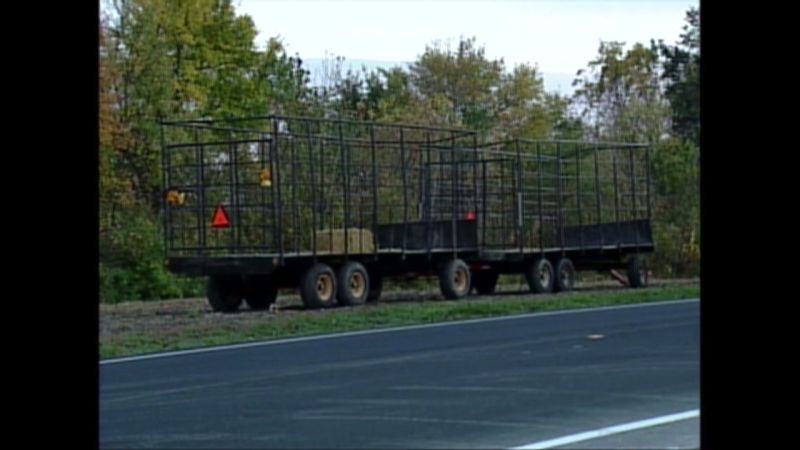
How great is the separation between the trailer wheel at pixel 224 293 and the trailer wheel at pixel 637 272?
3.89 m

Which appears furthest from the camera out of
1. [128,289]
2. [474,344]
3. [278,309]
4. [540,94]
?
[278,309]

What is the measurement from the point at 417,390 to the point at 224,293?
384 cm

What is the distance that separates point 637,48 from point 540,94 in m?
0.86

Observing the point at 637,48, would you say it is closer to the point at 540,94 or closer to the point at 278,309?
the point at 540,94

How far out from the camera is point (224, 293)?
12.0 meters

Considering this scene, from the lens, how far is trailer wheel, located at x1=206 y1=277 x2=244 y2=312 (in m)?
11.6

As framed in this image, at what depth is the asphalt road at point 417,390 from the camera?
6.97 metres

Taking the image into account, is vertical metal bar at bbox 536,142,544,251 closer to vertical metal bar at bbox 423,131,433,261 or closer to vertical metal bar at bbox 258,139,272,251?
vertical metal bar at bbox 423,131,433,261

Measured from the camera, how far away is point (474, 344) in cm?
1095

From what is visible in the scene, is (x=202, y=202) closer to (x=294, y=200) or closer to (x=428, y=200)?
(x=294, y=200)

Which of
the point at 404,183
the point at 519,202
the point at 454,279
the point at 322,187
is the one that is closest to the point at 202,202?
the point at 322,187

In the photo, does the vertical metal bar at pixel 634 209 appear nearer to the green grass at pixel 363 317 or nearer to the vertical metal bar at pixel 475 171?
the green grass at pixel 363 317

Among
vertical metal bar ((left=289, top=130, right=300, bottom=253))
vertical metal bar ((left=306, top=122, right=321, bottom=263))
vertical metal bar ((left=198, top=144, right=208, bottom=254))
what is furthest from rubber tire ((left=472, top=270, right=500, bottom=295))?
vertical metal bar ((left=198, top=144, right=208, bottom=254))
